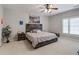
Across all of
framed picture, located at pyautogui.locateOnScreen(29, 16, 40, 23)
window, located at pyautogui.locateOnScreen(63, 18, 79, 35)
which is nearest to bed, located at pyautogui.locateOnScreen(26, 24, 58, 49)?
framed picture, located at pyautogui.locateOnScreen(29, 16, 40, 23)

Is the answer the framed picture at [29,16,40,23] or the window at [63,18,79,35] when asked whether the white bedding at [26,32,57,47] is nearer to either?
the framed picture at [29,16,40,23]

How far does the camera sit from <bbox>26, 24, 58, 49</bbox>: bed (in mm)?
3492

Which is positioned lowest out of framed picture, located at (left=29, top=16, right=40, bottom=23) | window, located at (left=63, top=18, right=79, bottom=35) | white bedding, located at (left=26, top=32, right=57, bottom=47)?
white bedding, located at (left=26, top=32, right=57, bottom=47)

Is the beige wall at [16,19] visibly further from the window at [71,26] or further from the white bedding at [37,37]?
the window at [71,26]

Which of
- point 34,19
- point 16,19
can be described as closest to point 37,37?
point 34,19

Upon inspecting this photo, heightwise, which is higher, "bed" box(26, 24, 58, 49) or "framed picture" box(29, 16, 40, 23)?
"framed picture" box(29, 16, 40, 23)

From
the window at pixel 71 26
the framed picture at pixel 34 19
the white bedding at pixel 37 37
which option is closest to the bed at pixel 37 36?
the white bedding at pixel 37 37

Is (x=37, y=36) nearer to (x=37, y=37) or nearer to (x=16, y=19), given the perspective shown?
(x=37, y=37)

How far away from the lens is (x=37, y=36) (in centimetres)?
409

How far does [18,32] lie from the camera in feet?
10.6

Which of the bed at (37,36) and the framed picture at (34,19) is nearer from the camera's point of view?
the framed picture at (34,19)

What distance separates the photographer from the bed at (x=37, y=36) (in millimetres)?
3492
